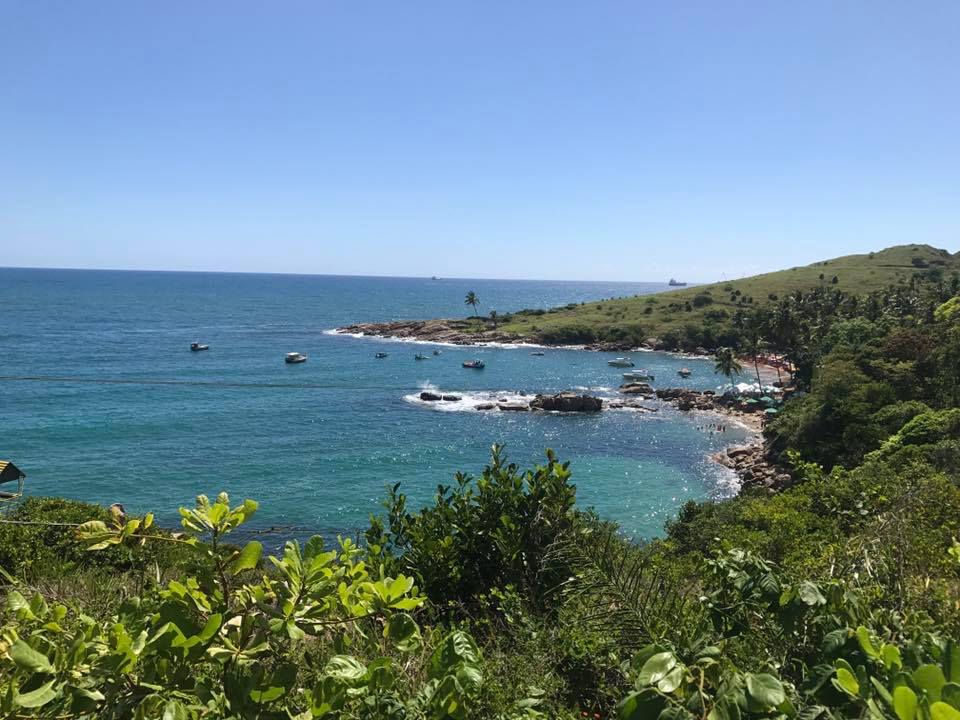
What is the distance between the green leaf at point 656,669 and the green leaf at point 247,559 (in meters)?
1.50

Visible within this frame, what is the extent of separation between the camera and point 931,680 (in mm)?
1636

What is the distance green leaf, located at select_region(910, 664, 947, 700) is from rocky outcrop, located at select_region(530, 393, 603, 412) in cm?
5303

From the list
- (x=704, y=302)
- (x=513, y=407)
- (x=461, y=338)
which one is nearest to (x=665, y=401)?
(x=513, y=407)

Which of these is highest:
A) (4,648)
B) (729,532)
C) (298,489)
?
(4,648)

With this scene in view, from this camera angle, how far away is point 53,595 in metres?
5.57

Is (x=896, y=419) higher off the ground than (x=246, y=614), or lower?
lower

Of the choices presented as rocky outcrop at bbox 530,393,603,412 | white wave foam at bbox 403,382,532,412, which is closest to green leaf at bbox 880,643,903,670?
white wave foam at bbox 403,382,532,412

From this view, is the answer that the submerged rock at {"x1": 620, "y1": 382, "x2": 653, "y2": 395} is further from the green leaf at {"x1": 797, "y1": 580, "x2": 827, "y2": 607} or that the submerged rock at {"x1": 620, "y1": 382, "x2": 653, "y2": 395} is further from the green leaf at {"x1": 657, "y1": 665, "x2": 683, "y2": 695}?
the green leaf at {"x1": 657, "y1": 665, "x2": 683, "y2": 695}

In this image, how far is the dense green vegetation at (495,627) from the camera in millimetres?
1991


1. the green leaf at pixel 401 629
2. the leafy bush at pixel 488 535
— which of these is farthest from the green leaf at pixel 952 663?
the leafy bush at pixel 488 535

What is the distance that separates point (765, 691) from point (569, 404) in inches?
2089

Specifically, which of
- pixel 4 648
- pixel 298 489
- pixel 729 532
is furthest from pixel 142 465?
pixel 4 648

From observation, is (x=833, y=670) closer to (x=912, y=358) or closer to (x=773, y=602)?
(x=773, y=602)

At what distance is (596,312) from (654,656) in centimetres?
11163
